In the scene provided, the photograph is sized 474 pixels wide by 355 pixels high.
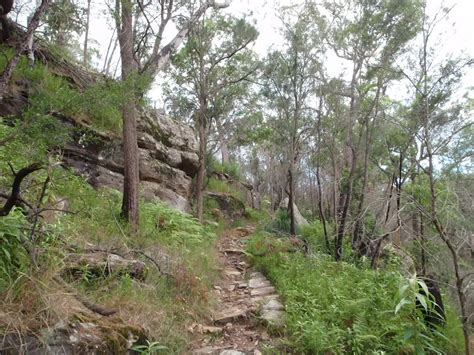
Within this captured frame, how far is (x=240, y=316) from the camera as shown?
504 centimetres

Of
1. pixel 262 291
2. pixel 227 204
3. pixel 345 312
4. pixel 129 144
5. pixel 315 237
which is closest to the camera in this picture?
pixel 345 312

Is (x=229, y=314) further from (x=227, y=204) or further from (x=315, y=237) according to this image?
(x=227, y=204)

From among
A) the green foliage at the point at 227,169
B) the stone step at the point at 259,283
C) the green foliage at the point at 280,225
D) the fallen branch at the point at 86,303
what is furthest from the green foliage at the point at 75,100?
the green foliage at the point at 227,169

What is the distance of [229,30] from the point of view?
10.6 meters

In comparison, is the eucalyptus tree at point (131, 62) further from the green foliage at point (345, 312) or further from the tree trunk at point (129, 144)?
the green foliage at point (345, 312)

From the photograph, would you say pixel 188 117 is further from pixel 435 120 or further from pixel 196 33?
pixel 435 120

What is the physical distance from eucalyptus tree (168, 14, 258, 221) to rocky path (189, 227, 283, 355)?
154 inches

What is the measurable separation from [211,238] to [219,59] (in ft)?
18.1

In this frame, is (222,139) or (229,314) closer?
(229,314)

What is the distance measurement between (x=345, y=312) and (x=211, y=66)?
27.4 ft

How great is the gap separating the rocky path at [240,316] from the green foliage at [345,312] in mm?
258

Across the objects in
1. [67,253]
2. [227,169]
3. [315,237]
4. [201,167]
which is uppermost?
[227,169]

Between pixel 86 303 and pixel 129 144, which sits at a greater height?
pixel 129 144

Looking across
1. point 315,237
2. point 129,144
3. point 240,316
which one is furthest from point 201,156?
point 240,316
